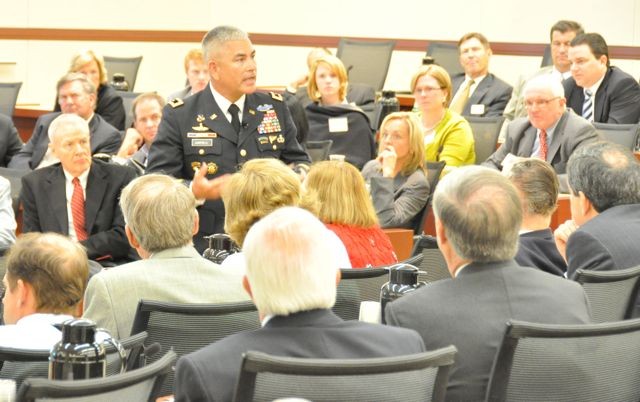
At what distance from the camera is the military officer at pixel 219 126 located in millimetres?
4914

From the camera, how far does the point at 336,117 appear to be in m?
8.41

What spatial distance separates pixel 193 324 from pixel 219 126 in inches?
82.8

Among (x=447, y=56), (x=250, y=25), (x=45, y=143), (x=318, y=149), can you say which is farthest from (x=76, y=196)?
(x=250, y=25)

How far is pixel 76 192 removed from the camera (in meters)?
5.34

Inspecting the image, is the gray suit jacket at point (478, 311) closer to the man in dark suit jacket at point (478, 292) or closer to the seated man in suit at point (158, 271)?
the man in dark suit jacket at point (478, 292)

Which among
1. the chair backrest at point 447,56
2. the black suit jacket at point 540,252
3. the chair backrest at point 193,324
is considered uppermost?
the chair backrest at point 447,56

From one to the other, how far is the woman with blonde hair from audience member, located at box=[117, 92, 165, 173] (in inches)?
126

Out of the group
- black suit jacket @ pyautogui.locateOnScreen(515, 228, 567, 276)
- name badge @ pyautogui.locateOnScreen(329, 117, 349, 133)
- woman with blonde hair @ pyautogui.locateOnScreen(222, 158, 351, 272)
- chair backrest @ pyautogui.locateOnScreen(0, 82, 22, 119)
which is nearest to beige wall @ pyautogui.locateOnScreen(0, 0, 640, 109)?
chair backrest @ pyautogui.locateOnScreen(0, 82, 22, 119)

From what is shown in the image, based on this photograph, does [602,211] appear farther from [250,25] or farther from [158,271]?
[250,25]

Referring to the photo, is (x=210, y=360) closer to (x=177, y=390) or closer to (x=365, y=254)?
(x=177, y=390)

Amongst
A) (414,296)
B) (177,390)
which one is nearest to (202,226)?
(414,296)

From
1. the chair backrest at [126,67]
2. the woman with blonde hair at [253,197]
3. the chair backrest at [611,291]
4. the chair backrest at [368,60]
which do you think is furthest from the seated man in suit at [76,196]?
the chair backrest at [126,67]

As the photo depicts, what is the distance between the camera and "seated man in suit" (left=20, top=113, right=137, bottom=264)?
5301mm

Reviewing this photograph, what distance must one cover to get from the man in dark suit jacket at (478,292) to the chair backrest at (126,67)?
9159 mm
